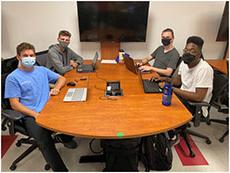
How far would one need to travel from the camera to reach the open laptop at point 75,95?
5.83ft

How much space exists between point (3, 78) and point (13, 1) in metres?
1.88

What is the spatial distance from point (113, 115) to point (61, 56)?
5.23 feet

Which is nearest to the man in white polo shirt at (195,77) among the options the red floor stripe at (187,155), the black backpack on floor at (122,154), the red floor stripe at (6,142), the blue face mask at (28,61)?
the red floor stripe at (187,155)

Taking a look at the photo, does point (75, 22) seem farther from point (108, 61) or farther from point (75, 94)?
point (75, 94)

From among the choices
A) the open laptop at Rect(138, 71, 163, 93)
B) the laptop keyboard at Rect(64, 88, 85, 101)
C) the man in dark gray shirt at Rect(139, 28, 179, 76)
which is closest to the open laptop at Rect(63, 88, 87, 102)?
the laptop keyboard at Rect(64, 88, 85, 101)

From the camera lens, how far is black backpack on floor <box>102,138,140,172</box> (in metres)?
1.61

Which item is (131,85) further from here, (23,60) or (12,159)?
(12,159)

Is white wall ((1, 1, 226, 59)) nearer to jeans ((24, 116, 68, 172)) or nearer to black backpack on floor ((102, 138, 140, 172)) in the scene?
jeans ((24, 116, 68, 172))

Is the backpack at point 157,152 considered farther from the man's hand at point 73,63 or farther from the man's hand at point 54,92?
the man's hand at point 73,63

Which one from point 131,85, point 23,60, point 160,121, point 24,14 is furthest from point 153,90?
point 24,14

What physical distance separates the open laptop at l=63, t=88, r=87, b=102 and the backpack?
664 millimetres

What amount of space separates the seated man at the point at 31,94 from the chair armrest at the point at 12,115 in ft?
0.25

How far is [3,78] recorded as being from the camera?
6.26 ft

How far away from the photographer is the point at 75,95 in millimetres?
1857
